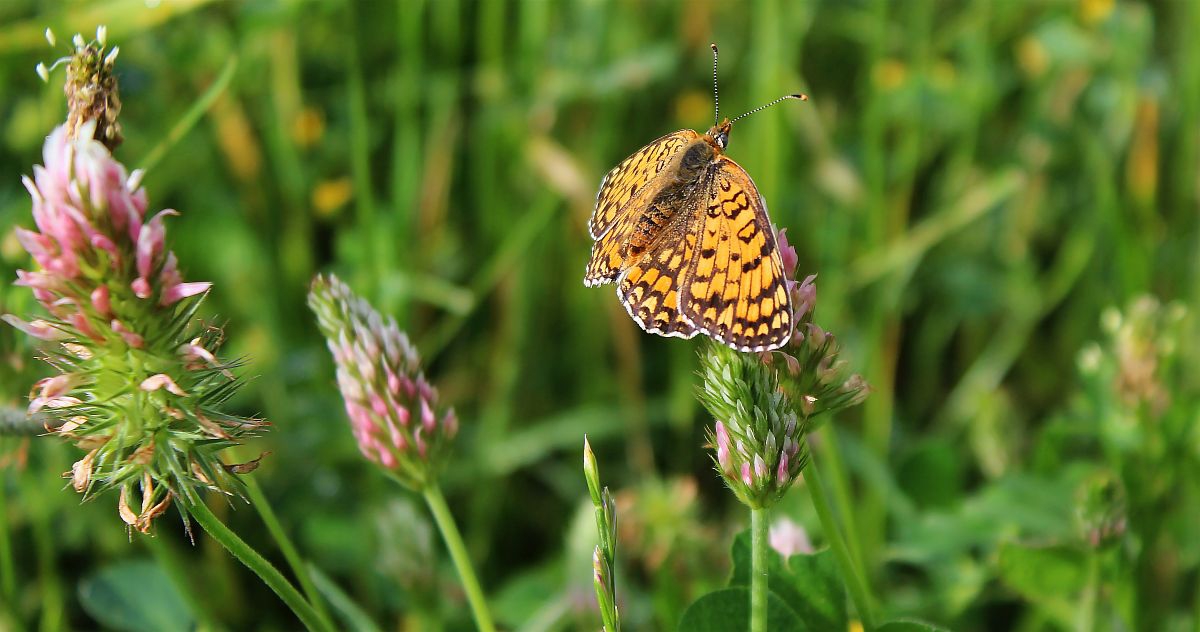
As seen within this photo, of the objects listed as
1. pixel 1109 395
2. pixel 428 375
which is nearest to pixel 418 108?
pixel 428 375

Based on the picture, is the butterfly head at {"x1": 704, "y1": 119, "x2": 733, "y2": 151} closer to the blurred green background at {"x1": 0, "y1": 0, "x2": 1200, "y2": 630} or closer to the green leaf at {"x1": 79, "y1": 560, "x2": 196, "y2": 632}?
the blurred green background at {"x1": 0, "y1": 0, "x2": 1200, "y2": 630}

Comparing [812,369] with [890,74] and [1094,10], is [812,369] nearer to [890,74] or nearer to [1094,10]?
[890,74]

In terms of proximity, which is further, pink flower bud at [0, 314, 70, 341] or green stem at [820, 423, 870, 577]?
green stem at [820, 423, 870, 577]

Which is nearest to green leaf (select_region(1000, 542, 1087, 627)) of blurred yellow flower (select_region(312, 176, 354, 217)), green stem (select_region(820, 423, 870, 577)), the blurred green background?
green stem (select_region(820, 423, 870, 577))

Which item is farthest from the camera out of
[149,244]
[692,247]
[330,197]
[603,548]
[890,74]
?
[890,74]

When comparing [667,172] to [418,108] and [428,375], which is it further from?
[418,108]

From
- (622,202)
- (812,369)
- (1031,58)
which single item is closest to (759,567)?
(812,369)

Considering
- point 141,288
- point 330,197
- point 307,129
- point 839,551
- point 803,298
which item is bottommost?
point 839,551
